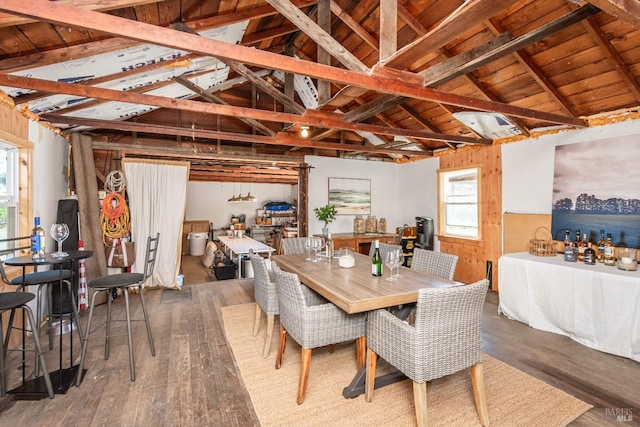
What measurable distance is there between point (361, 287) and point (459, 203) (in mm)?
4042

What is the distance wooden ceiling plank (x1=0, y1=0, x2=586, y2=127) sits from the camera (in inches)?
60.0

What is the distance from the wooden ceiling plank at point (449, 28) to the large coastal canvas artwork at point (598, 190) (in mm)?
2902

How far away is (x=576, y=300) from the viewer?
3014 millimetres

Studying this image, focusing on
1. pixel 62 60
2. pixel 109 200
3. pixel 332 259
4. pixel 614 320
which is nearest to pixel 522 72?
pixel 614 320

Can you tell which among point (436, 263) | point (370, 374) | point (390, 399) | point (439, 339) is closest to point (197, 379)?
point (370, 374)

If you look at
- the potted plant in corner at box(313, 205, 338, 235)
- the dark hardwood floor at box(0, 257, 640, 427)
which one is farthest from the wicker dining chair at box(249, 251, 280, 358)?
the potted plant in corner at box(313, 205, 338, 235)

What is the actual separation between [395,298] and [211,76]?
12.3 feet

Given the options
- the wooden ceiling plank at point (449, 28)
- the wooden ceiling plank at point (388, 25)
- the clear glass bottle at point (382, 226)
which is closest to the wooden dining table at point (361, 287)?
the wooden ceiling plank at point (449, 28)

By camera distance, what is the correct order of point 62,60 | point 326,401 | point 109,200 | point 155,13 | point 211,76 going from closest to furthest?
1. point 326,401
2. point 62,60
3. point 155,13
4. point 211,76
5. point 109,200

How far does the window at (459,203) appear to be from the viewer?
17.2ft

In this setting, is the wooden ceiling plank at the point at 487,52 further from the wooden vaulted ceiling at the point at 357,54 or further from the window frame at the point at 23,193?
the window frame at the point at 23,193

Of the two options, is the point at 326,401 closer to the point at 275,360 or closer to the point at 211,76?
the point at 275,360

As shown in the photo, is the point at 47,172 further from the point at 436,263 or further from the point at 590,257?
the point at 590,257

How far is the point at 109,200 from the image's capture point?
452 centimetres
